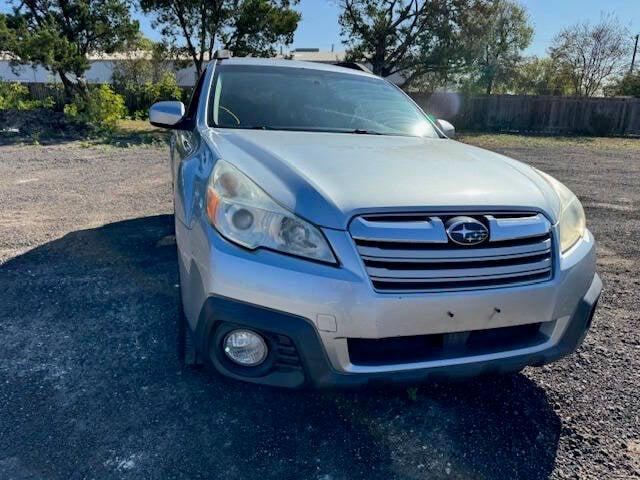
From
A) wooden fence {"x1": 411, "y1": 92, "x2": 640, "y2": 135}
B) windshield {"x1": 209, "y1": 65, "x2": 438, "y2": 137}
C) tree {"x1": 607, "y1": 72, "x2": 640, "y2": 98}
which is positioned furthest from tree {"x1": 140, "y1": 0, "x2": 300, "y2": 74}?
tree {"x1": 607, "y1": 72, "x2": 640, "y2": 98}

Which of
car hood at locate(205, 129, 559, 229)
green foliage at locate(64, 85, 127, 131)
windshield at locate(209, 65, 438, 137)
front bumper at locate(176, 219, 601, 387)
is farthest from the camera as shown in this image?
green foliage at locate(64, 85, 127, 131)

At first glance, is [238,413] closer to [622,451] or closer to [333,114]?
[622,451]

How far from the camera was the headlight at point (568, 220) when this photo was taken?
6.57 feet

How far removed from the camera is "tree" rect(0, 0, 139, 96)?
1455 centimetres

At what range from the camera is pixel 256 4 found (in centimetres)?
1631

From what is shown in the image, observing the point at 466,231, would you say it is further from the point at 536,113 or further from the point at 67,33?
the point at 536,113

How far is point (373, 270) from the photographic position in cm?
167

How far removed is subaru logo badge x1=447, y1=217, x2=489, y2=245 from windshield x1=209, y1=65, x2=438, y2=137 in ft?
4.64

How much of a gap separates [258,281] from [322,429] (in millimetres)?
826

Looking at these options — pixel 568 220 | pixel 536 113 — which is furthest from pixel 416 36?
pixel 568 220

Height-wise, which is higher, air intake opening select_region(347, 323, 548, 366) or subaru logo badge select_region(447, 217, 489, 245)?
subaru logo badge select_region(447, 217, 489, 245)

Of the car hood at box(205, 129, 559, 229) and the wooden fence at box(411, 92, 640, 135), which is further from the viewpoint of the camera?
the wooden fence at box(411, 92, 640, 135)

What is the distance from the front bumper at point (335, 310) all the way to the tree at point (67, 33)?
A: 646 inches

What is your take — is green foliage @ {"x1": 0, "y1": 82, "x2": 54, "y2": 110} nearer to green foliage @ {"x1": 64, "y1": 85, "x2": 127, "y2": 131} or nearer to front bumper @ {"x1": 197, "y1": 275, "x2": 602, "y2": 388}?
green foliage @ {"x1": 64, "y1": 85, "x2": 127, "y2": 131}
